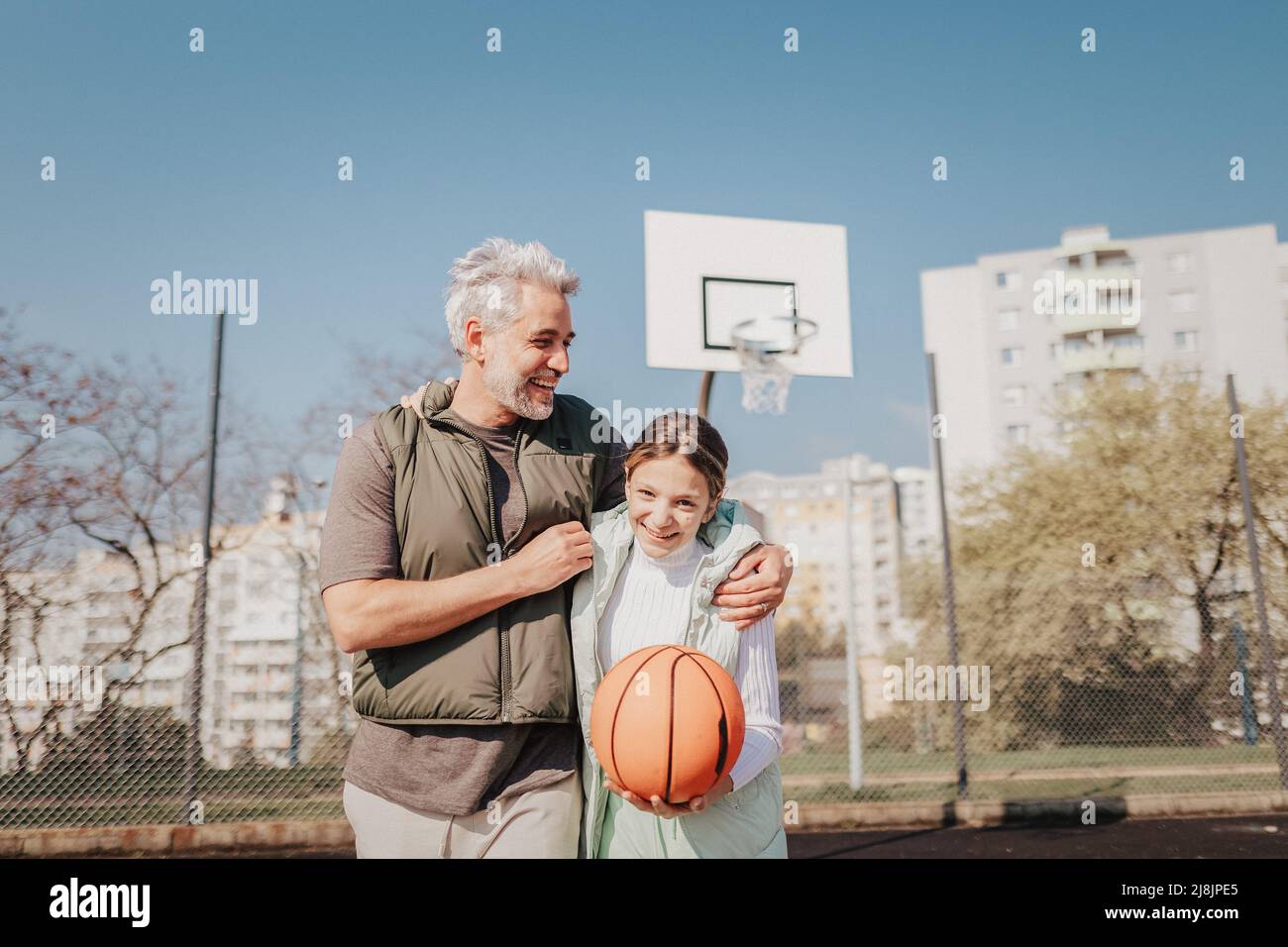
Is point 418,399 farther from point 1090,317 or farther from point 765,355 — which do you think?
point 1090,317

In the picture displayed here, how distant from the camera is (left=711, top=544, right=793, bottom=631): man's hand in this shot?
220 cm

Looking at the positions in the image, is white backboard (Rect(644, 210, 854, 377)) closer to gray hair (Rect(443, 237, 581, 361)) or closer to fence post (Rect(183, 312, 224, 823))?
fence post (Rect(183, 312, 224, 823))

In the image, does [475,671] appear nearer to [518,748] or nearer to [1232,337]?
[518,748]

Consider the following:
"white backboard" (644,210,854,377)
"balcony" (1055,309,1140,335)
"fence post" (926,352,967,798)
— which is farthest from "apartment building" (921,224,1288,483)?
"white backboard" (644,210,854,377)

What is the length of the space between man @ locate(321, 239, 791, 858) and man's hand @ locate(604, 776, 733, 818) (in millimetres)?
177

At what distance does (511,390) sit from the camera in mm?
2297

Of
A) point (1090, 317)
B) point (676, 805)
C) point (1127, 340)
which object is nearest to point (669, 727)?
point (676, 805)

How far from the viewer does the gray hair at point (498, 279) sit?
233cm

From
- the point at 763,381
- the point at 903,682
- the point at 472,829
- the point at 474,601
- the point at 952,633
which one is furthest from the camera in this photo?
the point at 903,682

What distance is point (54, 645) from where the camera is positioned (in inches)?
279

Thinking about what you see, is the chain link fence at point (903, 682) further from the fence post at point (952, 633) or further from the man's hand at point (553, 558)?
the man's hand at point (553, 558)

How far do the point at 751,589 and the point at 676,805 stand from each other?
0.50 m
